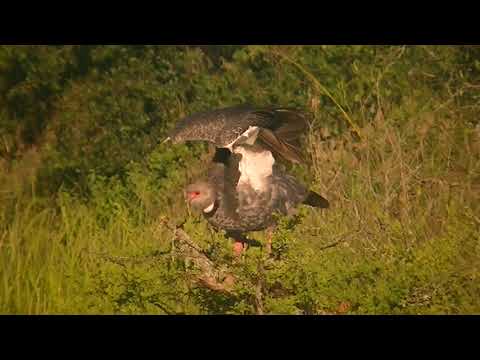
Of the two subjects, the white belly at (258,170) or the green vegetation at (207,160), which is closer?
the green vegetation at (207,160)

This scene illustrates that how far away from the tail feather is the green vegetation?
0.26 feet

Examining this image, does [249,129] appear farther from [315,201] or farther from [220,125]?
[315,201]

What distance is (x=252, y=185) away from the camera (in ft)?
25.2

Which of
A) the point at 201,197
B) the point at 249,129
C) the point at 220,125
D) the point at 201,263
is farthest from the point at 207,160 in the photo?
the point at 201,263

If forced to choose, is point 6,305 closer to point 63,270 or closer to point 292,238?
point 63,270

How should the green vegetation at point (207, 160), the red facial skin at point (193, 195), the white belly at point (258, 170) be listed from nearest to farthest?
the green vegetation at point (207, 160), the red facial skin at point (193, 195), the white belly at point (258, 170)

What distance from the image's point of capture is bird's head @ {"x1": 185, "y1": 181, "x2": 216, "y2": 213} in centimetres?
748

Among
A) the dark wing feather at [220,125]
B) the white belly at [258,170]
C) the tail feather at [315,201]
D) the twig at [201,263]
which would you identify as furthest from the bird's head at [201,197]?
the twig at [201,263]

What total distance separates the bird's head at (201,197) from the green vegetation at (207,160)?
0.29 m

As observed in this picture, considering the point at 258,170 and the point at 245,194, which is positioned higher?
the point at 258,170

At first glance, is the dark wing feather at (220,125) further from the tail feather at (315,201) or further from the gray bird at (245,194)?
the tail feather at (315,201)

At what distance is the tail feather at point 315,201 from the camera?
757cm

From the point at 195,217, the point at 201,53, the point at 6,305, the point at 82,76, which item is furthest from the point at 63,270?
the point at 201,53

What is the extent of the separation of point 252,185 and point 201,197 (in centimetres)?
41
